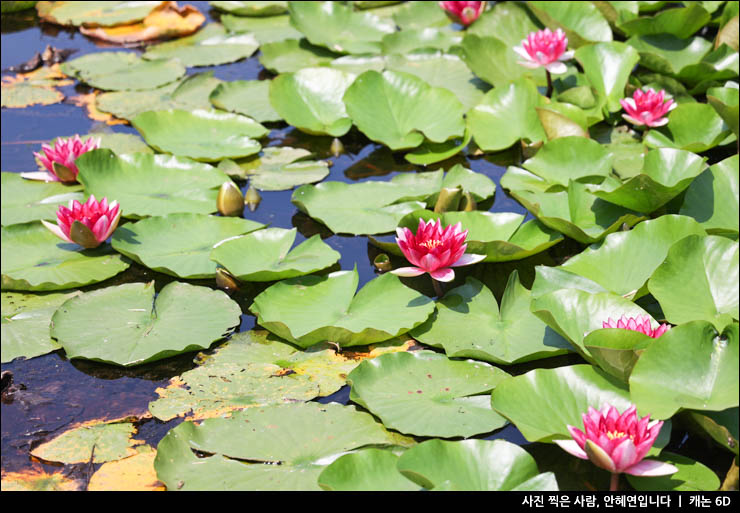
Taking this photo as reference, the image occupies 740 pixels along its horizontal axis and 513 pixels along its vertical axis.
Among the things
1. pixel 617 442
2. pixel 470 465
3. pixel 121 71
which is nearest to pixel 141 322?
pixel 470 465

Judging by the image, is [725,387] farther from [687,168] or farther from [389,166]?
[389,166]

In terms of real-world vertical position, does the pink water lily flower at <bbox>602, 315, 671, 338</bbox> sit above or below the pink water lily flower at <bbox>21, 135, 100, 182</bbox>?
below

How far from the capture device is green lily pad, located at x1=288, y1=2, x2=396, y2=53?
468 cm

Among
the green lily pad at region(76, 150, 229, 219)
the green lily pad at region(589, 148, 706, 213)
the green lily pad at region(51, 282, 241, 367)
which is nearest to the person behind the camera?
the green lily pad at region(51, 282, 241, 367)

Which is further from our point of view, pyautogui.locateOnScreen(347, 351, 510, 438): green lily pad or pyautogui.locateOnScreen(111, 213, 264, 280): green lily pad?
pyautogui.locateOnScreen(111, 213, 264, 280): green lily pad

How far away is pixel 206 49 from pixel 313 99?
1294 millimetres

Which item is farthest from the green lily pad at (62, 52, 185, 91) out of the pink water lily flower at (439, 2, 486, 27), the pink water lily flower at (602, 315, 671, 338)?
the pink water lily flower at (602, 315, 671, 338)

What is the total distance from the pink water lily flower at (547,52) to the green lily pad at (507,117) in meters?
0.21

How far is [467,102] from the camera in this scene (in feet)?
13.2

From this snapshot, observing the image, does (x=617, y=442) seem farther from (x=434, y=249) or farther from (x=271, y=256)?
(x=271, y=256)

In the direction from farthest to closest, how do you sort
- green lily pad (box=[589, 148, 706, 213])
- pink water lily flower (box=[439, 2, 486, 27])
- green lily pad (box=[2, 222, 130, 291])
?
pink water lily flower (box=[439, 2, 486, 27]) < green lily pad (box=[2, 222, 130, 291]) < green lily pad (box=[589, 148, 706, 213])

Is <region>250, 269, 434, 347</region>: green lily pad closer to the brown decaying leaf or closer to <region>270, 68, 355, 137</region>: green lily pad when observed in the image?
<region>270, 68, 355, 137</region>: green lily pad

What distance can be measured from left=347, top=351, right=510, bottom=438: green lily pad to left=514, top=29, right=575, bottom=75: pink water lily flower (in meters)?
1.96

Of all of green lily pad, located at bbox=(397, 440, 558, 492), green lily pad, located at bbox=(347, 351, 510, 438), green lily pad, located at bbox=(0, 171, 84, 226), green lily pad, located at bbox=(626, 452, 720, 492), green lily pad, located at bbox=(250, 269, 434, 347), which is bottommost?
green lily pad, located at bbox=(626, 452, 720, 492)
